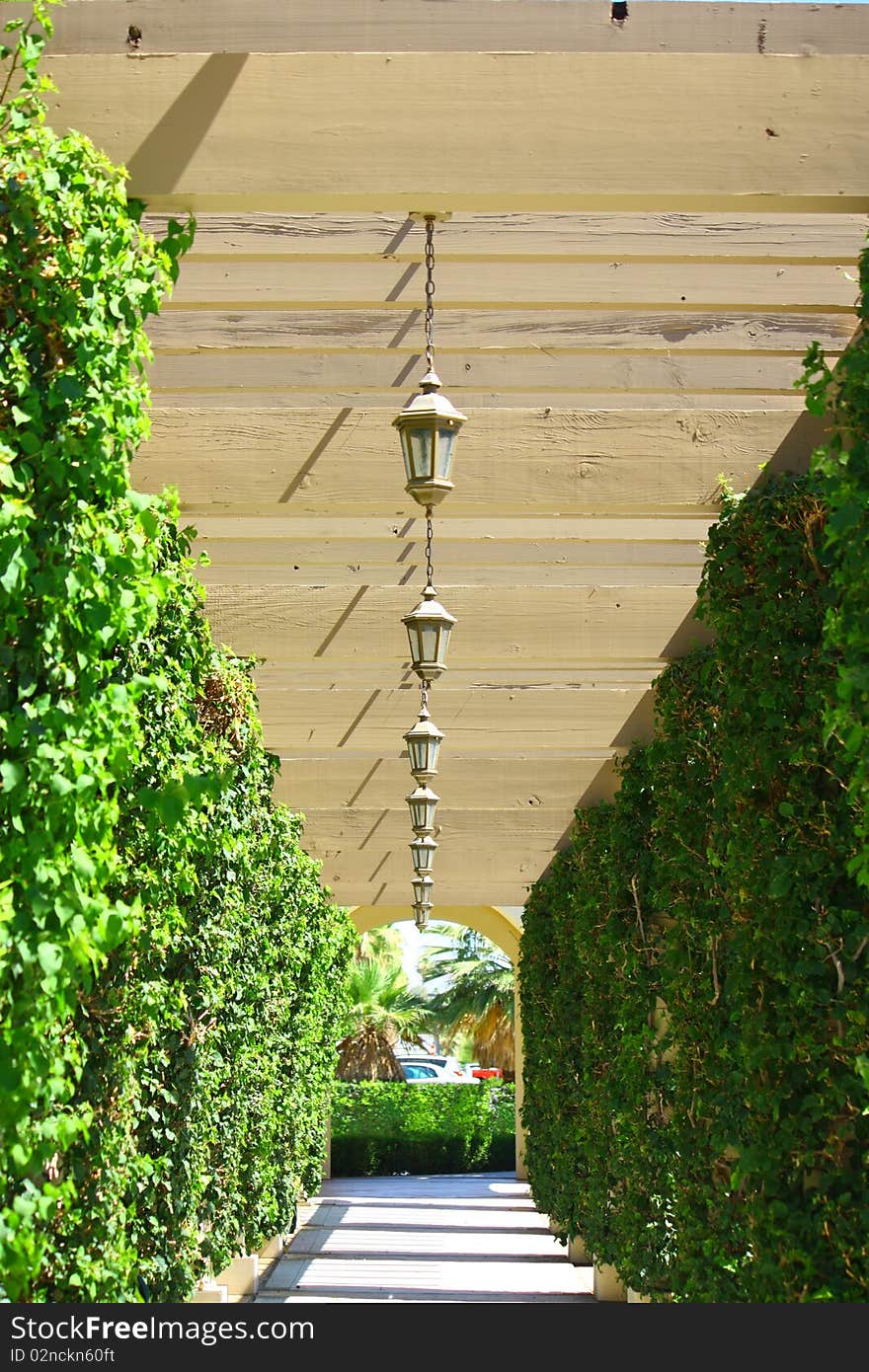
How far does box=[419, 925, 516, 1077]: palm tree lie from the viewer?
30859 mm

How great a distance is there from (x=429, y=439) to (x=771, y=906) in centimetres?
166

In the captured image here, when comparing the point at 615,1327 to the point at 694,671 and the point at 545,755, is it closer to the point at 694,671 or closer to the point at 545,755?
the point at 694,671

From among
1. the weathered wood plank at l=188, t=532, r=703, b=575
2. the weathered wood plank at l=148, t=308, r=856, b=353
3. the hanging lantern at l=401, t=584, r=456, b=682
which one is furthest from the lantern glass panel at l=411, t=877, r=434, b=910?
the weathered wood plank at l=148, t=308, r=856, b=353

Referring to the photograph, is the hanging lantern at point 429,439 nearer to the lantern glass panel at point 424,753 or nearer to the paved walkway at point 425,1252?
the lantern glass panel at point 424,753

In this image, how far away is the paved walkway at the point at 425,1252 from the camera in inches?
427

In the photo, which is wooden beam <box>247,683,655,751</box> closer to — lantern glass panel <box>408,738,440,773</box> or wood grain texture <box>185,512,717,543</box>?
lantern glass panel <box>408,738,440,773</box>

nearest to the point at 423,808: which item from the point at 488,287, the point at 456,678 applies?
the point at 456,678

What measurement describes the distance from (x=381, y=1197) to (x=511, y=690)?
43.1 ft

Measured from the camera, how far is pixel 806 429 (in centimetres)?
505

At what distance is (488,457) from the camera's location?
5.36m

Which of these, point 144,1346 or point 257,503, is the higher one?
point 257,503

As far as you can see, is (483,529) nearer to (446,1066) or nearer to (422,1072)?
(422,1072)

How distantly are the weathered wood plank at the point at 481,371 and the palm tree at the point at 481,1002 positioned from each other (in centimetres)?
2593

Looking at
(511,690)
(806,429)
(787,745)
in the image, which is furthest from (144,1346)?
(511,690)
